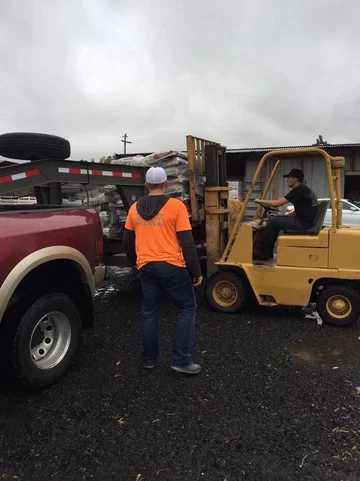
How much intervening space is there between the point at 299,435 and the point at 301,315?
9.52 feet

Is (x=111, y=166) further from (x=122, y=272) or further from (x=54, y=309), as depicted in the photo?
(x=122, y=272)

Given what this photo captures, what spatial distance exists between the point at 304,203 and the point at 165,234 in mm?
2446

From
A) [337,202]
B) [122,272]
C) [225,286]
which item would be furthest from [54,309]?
[122,272]

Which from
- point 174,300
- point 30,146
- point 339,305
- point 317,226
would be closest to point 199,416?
point 174,300

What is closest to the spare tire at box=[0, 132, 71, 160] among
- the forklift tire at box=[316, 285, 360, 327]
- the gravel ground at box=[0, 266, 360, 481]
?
the gravel ground at box=[0, 266, 360, 481]

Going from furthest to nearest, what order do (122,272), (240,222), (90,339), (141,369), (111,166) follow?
1. (122,272)
2. (240,222)
3. (111,166)
4. (90,339)
5. (141,369)

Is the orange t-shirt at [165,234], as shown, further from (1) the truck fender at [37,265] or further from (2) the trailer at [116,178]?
(2) the trailer at [116,178]

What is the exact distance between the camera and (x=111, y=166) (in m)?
5.39

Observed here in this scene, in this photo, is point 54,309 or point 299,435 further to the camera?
point 54,309

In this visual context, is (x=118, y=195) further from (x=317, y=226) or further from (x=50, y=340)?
(x=50, y=340)

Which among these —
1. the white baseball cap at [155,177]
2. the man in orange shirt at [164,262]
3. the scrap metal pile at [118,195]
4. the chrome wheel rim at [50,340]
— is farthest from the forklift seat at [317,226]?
the chrome wheel rim at [50,340]

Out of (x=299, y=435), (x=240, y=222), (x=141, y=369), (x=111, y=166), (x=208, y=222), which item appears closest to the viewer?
(x=299, y=435)

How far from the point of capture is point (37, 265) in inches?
132

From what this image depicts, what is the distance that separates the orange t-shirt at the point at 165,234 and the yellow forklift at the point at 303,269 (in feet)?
6.72
